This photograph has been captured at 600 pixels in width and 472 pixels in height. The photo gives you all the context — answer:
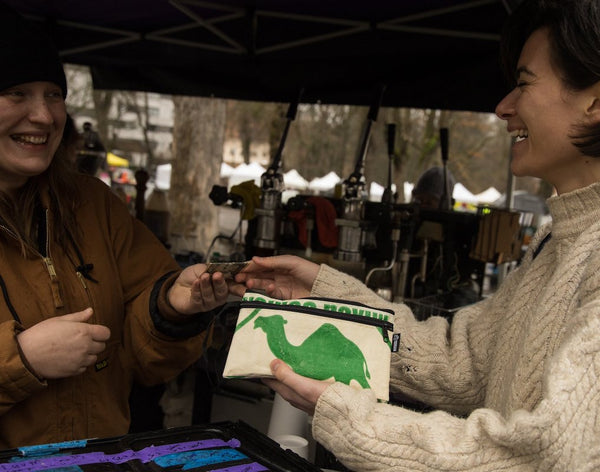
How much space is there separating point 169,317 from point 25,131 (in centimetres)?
68

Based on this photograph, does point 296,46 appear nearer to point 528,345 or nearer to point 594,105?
point 594,105

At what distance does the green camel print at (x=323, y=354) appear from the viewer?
1248mm

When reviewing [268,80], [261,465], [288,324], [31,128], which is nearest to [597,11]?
[288,324]

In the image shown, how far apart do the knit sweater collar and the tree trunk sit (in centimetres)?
802

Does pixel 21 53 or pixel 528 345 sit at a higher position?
pixel 21 53

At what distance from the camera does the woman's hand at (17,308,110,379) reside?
1.47 meters

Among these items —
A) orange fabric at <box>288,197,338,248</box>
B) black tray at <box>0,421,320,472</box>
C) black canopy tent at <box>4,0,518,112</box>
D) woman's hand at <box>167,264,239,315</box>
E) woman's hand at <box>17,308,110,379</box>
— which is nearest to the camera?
black tray at <box>0,421,320,472</box>

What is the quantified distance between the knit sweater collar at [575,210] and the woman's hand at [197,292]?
904 millimetres

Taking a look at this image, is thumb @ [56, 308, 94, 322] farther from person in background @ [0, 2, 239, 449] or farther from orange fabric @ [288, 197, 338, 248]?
orange fabric @ [288, 197, 338, 248]

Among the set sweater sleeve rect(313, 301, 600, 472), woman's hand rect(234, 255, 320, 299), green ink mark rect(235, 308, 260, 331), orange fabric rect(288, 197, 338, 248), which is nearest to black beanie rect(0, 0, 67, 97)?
woman's hand rect(234, 255, 320, 299)

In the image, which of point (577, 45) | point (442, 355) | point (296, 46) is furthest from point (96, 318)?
point (296, 46)

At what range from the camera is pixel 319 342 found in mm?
1283

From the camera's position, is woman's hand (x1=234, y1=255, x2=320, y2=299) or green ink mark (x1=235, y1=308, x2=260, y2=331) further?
woman's hand (x1=234, y1=255, x2=320, y2=299)

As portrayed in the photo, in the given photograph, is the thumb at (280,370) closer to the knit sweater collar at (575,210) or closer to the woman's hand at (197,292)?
the woman's hand at (197,292)
